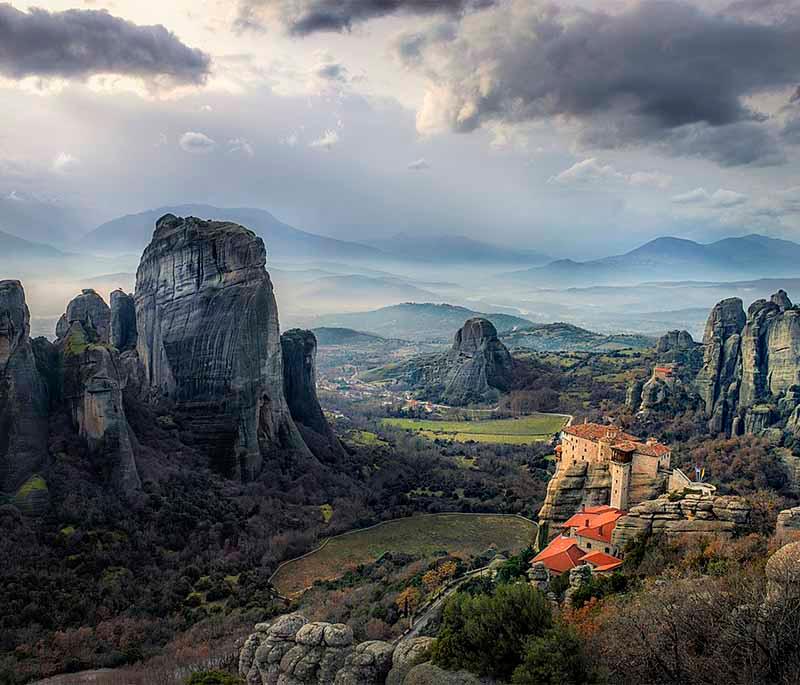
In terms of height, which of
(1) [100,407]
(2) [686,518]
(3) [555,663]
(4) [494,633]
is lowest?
(4) [494,633]

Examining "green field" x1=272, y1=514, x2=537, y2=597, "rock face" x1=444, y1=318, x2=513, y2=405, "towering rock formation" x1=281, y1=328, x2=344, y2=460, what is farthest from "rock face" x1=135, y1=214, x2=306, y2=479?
"rock face" x1=444, y1=318, x2=513, y2=405

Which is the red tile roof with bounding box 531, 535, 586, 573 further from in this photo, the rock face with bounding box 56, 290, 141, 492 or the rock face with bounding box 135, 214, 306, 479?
the rock face with bounding box 135, 214, 306, 479

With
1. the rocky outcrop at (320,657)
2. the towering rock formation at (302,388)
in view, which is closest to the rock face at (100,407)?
the rocky outcrop at (320,657)

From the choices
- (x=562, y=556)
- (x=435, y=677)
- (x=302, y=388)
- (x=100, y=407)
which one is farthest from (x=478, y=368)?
(x=435, y=677)

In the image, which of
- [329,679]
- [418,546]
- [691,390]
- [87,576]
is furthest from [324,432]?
[329,679]

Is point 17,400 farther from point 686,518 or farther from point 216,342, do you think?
point 686,518

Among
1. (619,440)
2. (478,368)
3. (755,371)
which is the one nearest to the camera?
(619,440)

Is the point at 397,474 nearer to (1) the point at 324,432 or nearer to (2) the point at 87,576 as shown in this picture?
(1) the point at 324,432
